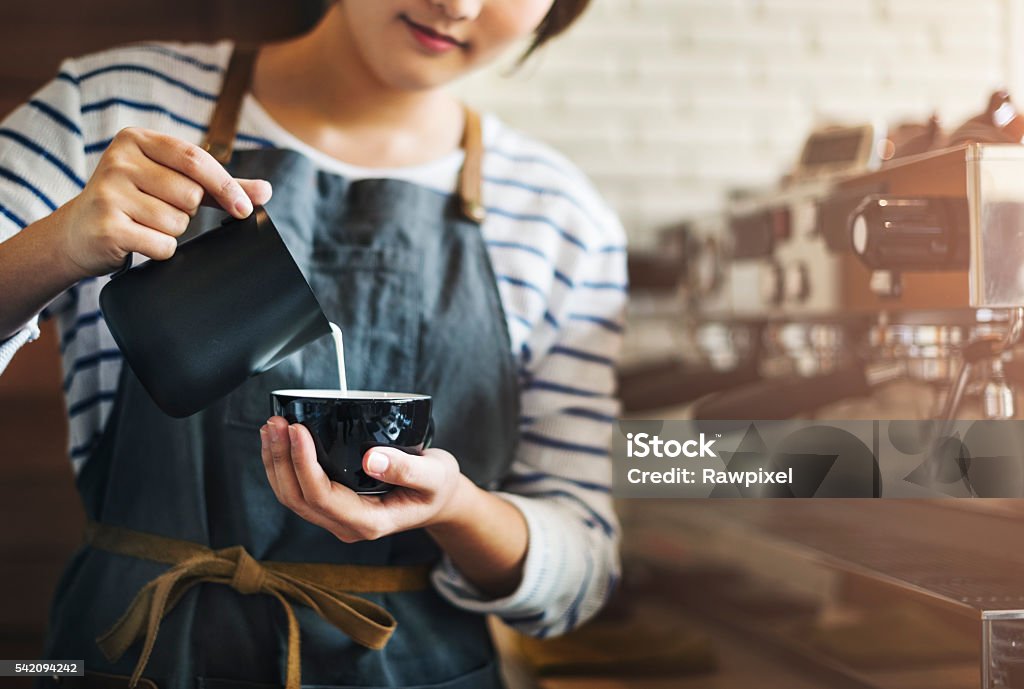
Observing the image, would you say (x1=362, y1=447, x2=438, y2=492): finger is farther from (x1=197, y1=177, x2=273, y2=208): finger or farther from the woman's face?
the woman's face

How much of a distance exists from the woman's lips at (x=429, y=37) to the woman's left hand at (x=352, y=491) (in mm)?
339

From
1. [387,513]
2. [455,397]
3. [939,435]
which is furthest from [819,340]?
[387,513]

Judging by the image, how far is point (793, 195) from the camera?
95 centimetres

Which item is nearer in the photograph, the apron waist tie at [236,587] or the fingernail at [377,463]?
the fingernail at [377,463]

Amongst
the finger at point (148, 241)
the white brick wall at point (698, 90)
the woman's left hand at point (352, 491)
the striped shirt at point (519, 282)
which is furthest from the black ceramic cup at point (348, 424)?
the white brick wall at point (698, 90)

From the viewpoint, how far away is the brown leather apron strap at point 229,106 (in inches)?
28.8

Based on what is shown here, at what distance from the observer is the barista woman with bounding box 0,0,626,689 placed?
2.19 feet

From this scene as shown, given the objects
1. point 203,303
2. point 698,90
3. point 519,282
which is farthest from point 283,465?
point 698,90

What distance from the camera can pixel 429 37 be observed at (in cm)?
71

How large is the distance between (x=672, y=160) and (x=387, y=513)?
1.13 m

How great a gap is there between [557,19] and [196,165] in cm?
47

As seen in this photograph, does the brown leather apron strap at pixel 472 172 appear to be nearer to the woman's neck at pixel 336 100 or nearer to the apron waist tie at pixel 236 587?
the woman's neck at pixel 336 100

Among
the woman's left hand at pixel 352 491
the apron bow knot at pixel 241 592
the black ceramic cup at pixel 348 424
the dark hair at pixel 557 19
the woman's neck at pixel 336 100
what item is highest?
the dark hair at pixel 557 19

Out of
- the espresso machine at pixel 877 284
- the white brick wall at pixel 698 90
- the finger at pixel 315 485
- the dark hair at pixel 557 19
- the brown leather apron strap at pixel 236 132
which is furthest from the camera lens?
the white brick wall at pixel 698 90
